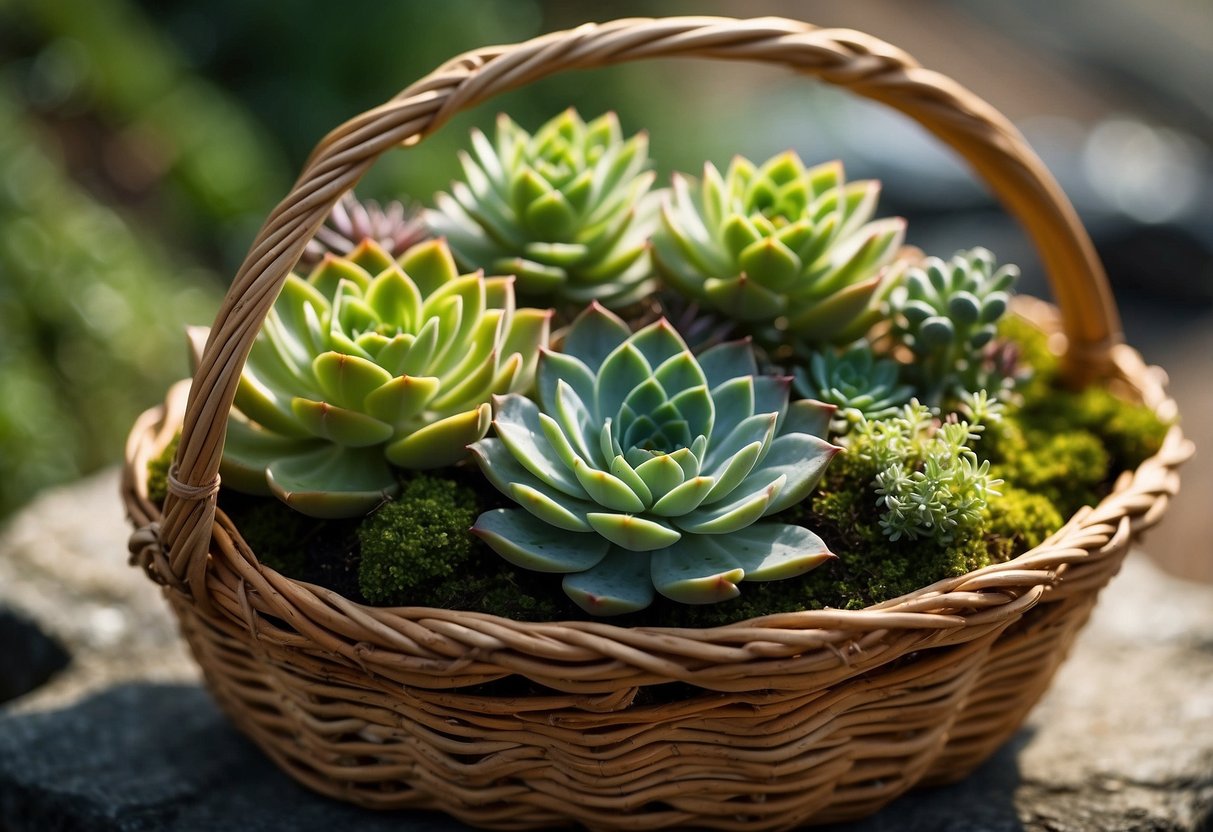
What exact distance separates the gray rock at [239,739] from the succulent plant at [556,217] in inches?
30.0

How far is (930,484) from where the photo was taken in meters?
1.28

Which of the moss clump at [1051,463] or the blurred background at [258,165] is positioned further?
the blurred background at [258,165]

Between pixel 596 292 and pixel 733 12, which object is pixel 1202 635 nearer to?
pixel 596 292

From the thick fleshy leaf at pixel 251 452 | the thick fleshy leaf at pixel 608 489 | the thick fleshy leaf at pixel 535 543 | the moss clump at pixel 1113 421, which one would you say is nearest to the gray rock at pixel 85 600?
the thick fleshy leaf at pixel 251 452

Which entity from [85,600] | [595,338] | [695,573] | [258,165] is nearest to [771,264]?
[595,338]

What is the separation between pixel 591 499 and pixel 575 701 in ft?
0.75

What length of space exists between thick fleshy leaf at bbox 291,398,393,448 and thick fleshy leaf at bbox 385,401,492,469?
0.10ft

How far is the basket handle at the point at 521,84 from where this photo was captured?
1138 mm

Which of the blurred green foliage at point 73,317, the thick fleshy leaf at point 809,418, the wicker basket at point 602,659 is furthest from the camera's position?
the blurred green foliage at point 73,317

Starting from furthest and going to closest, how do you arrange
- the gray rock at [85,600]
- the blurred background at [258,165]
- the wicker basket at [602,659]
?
the blurred background at [258,165] → the gray rock at [85,600] → the wicker basket at [602,659]

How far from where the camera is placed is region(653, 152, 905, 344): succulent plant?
4.83 feet

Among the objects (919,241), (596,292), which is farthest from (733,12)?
(596,292)

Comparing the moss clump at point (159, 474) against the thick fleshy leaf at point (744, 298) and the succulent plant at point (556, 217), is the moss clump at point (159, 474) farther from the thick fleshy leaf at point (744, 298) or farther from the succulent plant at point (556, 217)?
the thick fleshy leaf at point (744, 298)

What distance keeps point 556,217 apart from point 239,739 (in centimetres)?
92
